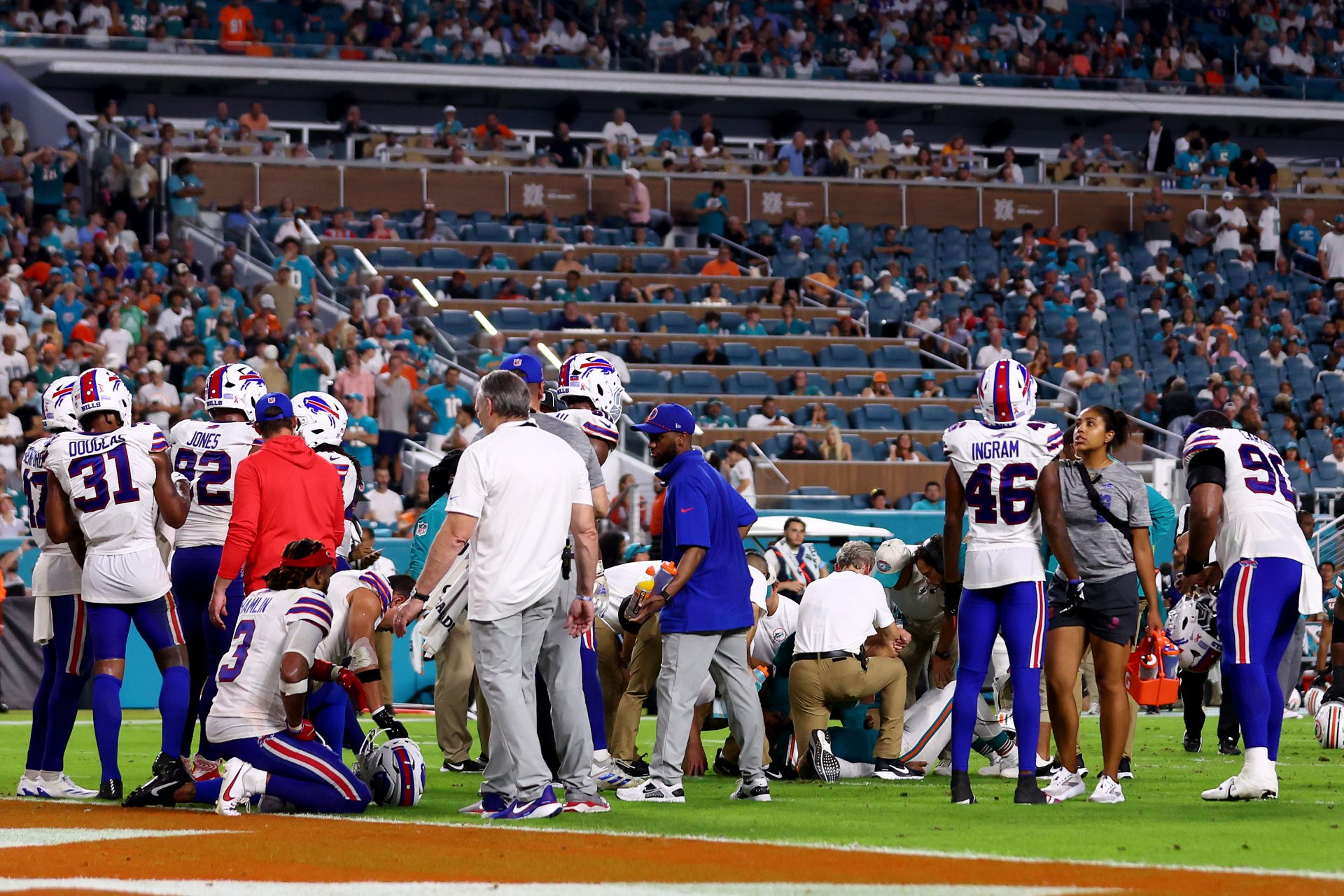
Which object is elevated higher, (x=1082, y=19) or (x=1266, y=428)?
(x=1082, y=19)

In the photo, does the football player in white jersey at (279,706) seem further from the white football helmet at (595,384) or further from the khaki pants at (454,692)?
the khaki pants at (454,692)

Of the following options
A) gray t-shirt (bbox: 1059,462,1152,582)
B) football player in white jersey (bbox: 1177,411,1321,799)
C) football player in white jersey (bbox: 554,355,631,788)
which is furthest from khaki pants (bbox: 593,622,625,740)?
football player in white jersey (bbox: 1177,411,1321,799)

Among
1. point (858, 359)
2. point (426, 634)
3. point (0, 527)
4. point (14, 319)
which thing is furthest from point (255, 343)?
point (426, 634)

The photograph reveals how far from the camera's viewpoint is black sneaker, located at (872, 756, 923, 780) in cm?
1028

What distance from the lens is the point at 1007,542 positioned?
8516 mm

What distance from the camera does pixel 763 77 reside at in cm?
3181

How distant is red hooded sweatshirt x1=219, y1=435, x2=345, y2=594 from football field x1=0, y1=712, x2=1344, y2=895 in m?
1.18

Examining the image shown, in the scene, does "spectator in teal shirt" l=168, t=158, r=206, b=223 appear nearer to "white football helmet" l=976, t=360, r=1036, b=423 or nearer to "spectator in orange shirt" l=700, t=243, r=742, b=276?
"spectator in orange shirt" l=700, t=243, r=742, b=276

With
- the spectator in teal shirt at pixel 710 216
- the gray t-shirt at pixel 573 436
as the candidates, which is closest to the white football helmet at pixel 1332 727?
the gray t-shirt at pixel 573 436

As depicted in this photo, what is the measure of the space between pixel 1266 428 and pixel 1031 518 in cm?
→ 1776

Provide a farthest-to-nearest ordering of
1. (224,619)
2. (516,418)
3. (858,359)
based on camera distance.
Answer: (858,359) → (224,619) → (516,418)

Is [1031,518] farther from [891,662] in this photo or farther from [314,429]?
[314,429]

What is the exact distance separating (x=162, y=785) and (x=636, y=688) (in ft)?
9.10

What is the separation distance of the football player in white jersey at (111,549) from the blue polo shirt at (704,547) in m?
2.41
